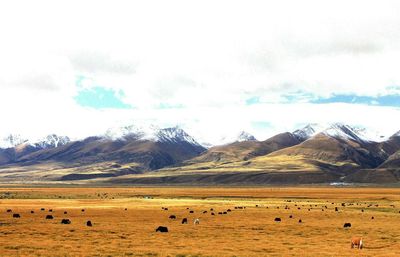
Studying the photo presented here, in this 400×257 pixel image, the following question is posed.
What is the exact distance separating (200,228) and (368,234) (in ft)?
58.1

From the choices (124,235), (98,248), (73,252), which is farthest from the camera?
(124,235)

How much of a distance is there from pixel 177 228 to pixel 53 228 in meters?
13.3

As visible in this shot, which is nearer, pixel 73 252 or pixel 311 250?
pixel 73 252

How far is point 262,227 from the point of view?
2175 inches

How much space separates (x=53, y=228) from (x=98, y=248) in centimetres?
1665

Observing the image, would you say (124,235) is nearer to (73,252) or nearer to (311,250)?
(73,252)

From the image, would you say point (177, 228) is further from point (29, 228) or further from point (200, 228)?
point (29, 228)

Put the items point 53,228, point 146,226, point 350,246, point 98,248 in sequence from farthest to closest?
point 146,226, point 53,228, point 350,246, point 98,248

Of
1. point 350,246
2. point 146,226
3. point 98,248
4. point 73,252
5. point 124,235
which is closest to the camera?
point 73,252

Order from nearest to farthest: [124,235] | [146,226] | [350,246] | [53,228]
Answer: [350,246], [124,235], [53,228], [146,226]

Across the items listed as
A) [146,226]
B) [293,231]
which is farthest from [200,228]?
[293,231]

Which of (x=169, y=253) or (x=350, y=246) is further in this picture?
(x=350, y=246)

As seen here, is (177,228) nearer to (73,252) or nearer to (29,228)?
(29,228)

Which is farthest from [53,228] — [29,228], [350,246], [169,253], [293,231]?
[350,246]
